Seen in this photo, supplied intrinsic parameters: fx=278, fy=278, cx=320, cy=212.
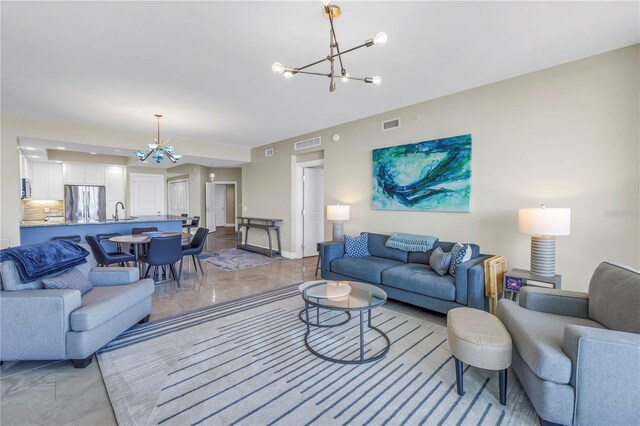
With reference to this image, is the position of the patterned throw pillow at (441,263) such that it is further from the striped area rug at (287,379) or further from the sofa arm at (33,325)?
the sofa arm at (33,325)

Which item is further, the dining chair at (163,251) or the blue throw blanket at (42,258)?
the dining chair at (163,251)

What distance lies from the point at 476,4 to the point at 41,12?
3.32 metres

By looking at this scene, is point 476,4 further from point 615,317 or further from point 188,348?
point 188,348

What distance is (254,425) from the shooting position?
1645 millimetres

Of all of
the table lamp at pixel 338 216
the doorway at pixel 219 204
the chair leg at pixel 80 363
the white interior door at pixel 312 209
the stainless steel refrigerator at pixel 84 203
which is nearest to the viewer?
the chair leg at pixel 80 363

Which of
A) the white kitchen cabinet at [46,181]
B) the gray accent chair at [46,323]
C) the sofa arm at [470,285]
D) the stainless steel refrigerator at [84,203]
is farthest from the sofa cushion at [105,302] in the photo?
the white kitchen cabinet at [46,181]

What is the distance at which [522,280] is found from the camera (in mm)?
2781

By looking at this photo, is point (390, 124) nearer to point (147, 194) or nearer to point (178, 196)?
point (147, 194)

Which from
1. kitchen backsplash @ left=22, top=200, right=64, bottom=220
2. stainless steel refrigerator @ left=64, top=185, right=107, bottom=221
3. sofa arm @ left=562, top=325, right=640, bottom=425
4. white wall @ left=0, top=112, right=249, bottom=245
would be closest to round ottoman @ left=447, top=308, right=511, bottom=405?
sofa arm @ left=562, top=325, right=640, bottom=425

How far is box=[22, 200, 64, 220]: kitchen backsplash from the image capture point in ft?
23.5

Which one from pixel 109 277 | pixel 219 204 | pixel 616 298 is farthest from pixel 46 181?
pixel 616 298

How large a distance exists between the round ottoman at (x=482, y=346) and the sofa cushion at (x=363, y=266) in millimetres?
1624

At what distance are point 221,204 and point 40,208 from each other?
5.62 m

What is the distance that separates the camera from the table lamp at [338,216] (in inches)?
192
